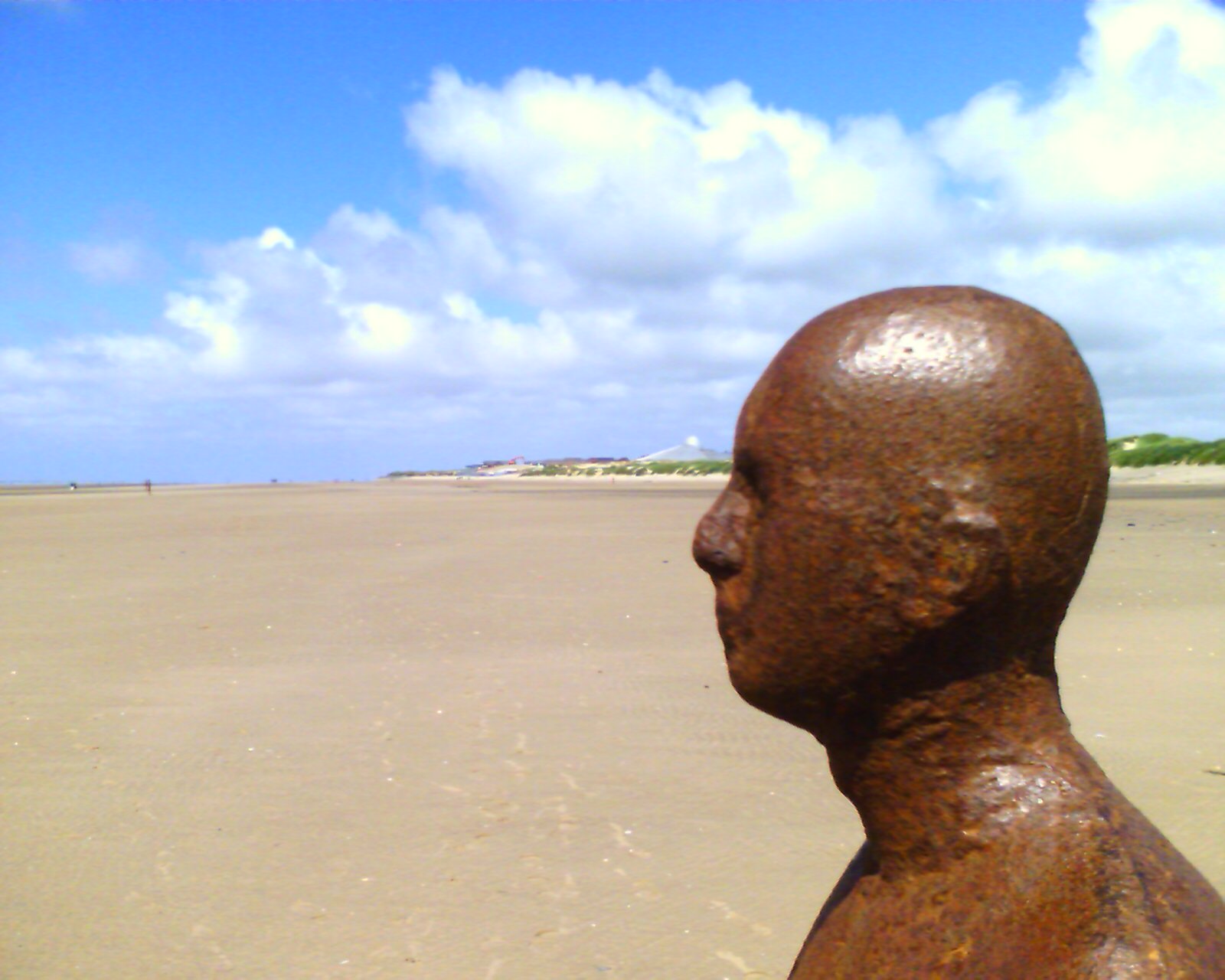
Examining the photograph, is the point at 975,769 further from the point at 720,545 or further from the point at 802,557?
the point at 720,545

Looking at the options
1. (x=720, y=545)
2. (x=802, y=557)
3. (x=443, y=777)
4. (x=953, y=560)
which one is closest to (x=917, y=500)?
(x=953, y=560)

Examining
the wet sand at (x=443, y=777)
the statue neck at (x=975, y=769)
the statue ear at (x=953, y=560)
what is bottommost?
the wet sand at (x=443, y=777)

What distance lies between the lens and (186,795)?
18.4 feet

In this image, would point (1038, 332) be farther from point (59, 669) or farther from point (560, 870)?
point (59, 669)

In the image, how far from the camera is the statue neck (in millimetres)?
1796

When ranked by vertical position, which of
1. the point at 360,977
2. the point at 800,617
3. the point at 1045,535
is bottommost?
the point at 360,977

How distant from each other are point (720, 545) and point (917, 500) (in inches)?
16.1

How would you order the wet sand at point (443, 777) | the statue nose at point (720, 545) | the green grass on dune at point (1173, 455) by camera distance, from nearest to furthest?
the statue nose at point (720, 545) < the wet sand at point (443, 777) < the green grass on dune at point (1173, 455)

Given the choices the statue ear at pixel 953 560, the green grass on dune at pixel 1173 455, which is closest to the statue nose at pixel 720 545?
the statue ear at pixel 953 560

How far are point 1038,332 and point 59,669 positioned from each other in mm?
8562

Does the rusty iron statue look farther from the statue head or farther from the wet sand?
the wet sand

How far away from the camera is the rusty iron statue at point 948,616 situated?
173 cm

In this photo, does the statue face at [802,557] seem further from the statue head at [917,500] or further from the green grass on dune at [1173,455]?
the green grass on dune at [1173,455]

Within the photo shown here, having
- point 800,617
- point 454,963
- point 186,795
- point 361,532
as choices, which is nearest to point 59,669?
point 186,795
